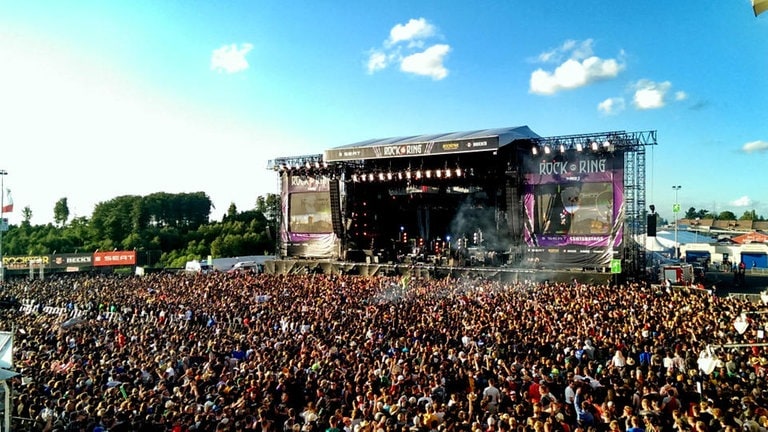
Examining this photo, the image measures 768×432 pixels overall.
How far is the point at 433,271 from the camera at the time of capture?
2561 cm

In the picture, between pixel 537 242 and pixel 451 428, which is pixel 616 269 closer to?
pixel 537 242

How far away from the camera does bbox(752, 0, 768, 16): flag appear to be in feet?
11.6

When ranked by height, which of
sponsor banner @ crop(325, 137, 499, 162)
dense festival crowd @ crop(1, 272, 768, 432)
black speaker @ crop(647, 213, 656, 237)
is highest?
sponsor banner @ crop(325, 137, 499, 162)

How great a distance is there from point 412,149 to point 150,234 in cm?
4195

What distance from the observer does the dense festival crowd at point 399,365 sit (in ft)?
22.4

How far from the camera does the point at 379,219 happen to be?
31531 mm

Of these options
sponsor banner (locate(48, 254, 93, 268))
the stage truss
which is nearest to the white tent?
the stage truss

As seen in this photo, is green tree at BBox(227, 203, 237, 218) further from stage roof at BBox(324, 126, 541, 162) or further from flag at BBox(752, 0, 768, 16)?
flag at BBox(752, 0, 768, 16)

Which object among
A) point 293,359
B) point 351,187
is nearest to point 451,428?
point 293,359

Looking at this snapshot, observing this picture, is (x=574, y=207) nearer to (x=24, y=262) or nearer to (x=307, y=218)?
(x=307, y=218)

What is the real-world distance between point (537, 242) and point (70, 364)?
62.1 feet

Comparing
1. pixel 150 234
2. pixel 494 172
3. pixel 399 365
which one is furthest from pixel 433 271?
pixel 150 234

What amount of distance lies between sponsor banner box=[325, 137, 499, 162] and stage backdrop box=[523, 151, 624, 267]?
8.24ft

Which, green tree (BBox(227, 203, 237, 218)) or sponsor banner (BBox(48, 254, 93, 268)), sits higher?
green tree (BBox(227, 203, 237, 218))
